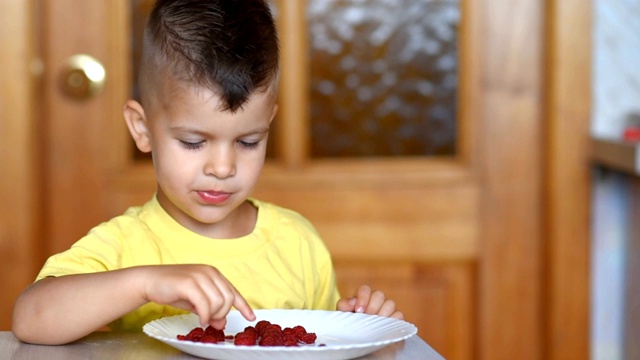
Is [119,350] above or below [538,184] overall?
above

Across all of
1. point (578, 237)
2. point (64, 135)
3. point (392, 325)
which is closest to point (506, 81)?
point (578, 237)

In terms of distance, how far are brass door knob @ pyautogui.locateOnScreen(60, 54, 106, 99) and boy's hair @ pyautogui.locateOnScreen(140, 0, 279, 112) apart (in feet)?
3.05

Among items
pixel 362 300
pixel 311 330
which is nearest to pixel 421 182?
pixel 362 300

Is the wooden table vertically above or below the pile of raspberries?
below

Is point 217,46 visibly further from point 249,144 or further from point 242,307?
point 242,307

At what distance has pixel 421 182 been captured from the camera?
7.28ft

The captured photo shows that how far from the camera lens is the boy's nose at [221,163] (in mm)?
1188

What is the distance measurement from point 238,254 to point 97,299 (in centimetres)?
32

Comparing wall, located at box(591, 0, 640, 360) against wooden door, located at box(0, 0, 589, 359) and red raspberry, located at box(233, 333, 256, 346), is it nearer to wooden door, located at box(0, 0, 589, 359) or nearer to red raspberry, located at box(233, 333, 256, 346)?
wooden door, located at box(0, 0, 589, 359)

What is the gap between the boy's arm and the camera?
0.99 meters

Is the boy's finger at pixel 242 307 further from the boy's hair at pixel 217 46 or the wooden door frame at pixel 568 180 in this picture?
the wooden door frame at pixel 568 180

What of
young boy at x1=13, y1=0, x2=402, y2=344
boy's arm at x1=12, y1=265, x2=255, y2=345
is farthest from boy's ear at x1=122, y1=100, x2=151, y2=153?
boy's arm at x1=12, y1=265, x2=255, y2=345

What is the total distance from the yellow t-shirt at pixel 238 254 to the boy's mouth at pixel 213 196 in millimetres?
120

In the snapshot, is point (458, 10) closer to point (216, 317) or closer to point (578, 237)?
point (578, 237)
